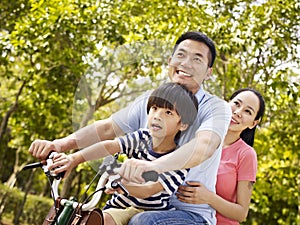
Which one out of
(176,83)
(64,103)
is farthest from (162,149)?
(64,103)

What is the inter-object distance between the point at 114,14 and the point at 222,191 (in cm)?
746

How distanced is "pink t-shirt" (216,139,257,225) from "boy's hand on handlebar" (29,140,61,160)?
1087 millimetres

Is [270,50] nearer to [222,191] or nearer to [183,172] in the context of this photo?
[222,191]

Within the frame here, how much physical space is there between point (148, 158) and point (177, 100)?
0.25 m

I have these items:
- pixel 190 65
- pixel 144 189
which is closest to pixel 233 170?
pixel 190 65

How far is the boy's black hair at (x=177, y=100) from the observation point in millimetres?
2275

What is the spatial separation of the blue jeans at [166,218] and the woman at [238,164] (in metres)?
0.50

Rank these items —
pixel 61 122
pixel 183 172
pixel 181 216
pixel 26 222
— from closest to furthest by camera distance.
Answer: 1. pixel 183 172
2. pixel 181 216
3. pixel 61 122
4. pixel 26 222

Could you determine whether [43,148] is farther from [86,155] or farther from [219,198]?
[219,198]

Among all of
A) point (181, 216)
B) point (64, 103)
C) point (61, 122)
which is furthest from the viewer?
point (61, 122)

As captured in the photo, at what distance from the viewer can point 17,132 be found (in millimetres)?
14805

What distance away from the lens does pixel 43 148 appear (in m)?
2.57

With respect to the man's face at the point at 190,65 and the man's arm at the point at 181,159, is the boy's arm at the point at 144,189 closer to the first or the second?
the man's arm at the point at 181,159

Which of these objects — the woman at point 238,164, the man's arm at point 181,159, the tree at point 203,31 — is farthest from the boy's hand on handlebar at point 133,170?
the tree at point 203,31
